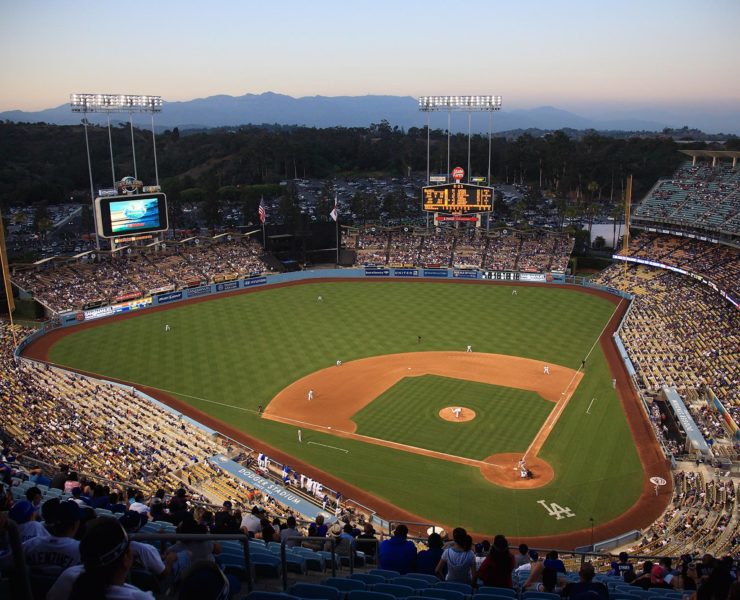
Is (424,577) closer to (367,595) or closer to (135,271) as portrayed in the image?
(367,595)

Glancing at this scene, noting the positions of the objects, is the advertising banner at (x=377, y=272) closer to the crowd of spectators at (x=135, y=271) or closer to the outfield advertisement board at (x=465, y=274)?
the outfield advertisement board at (x=465, y=274)

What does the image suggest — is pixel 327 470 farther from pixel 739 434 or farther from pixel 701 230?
pixel 701 230

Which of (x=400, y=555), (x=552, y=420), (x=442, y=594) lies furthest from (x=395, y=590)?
(x=552, y=420)

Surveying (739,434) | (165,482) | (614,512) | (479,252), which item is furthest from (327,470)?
(479,252)

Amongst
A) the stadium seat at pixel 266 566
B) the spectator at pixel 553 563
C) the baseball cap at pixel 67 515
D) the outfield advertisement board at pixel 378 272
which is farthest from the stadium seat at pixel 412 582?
the outfield advertisement board at pixel 378 272

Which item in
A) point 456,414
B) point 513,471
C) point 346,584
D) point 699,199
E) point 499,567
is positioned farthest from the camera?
point 699,199

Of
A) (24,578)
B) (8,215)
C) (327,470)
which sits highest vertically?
(24,578)
